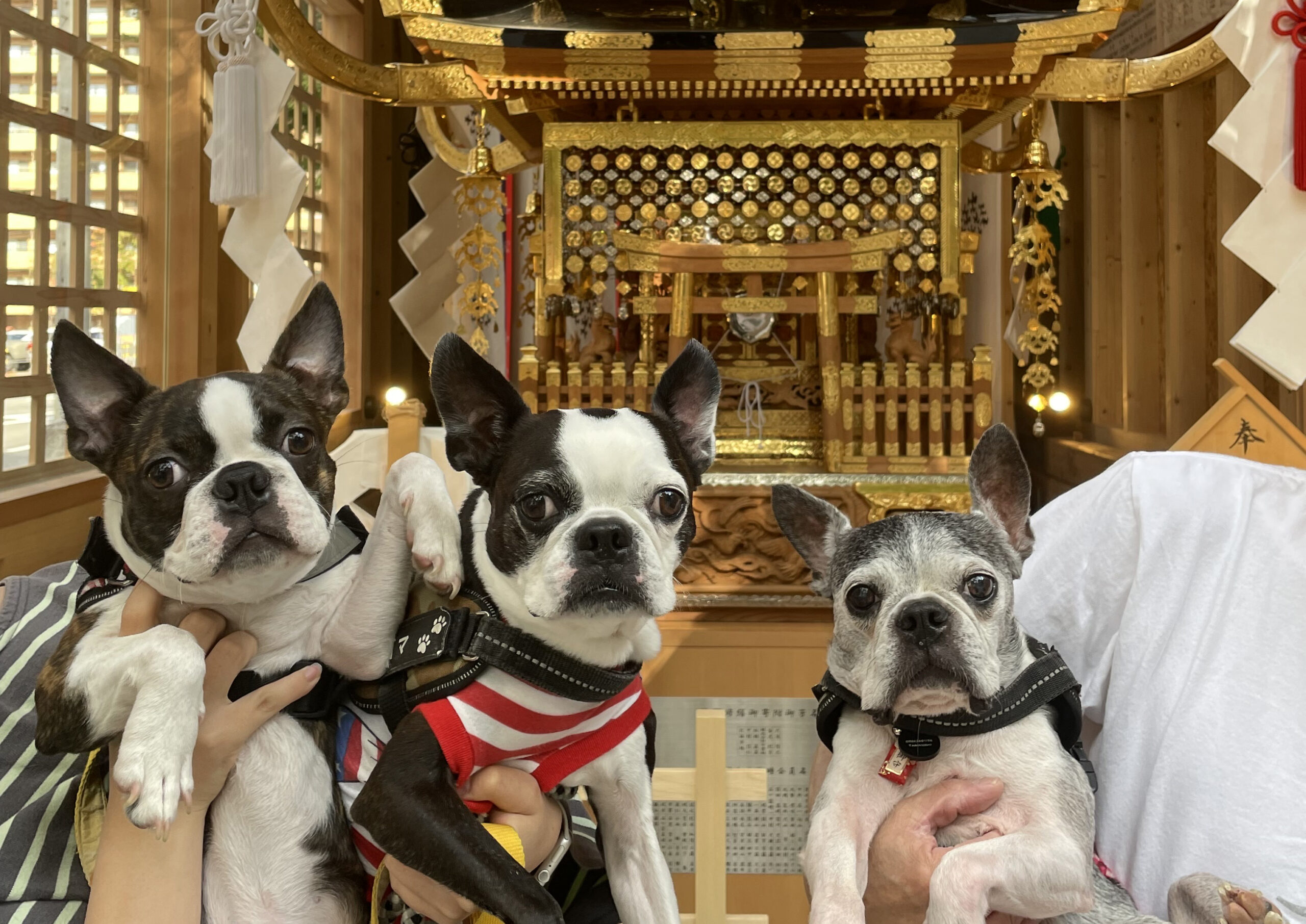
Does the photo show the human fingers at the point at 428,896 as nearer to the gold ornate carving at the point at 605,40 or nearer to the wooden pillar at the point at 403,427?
the wooden pillar at the point at 403,427

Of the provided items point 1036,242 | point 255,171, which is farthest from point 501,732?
point 1036,242

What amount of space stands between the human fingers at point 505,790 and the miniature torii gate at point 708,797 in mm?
243

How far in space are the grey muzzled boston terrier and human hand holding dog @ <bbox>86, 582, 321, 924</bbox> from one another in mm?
649

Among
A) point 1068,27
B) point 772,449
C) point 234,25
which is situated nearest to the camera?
point 234,25

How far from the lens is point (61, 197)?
284 cm

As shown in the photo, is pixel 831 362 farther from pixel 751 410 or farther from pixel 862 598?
pixel 862 598

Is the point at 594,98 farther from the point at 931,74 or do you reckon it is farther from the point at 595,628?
the point at 595,628

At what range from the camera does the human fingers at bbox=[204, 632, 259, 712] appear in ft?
3.87

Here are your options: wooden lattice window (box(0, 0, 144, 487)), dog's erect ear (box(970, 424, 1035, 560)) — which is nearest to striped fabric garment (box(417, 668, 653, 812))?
dog's erect ear (box(970, 424, 1035, 560))

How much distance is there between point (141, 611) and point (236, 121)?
181cm

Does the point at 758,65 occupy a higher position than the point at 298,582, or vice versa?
the point at 758,65

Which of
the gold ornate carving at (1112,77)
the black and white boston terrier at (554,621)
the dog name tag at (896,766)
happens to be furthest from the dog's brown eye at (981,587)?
the gold ornate carving at (1112,77)

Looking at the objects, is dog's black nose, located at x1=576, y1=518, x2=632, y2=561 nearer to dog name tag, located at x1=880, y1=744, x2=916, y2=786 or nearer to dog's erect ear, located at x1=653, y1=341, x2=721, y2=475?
dog's erect ear, located at x1=653, y1=341, x2=721, y2=475

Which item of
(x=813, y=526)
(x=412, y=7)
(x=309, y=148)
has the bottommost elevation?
(x=813, y=526)
